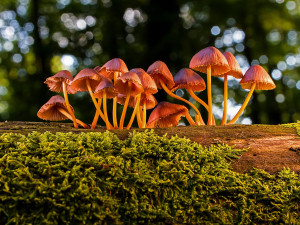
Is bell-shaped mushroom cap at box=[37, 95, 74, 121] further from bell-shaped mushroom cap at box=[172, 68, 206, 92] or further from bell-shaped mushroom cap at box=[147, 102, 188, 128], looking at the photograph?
bell-shaped mushroom cap at box=[172, 68, 206, 92]

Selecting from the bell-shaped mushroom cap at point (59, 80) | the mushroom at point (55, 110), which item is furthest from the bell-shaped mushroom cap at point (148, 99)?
the bell-shaped mushroom cap at point (59, 80)

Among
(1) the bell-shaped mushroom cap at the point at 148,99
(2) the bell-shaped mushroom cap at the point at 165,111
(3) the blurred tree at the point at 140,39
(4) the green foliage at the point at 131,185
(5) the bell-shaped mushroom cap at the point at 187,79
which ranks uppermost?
(3) the blurred tree at the point at 140,39

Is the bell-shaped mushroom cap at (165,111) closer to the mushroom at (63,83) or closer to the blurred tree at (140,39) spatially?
the mushroom at (63,83)

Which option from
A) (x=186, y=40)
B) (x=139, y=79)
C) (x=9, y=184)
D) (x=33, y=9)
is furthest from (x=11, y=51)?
(x=9, y=184)

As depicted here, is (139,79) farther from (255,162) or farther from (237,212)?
(237,212)

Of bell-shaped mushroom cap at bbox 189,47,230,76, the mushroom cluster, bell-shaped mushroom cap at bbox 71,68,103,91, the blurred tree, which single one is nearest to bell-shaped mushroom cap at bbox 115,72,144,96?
the mushroom cluster

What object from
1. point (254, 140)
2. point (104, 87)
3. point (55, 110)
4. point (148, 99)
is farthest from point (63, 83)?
point (254, 140)
